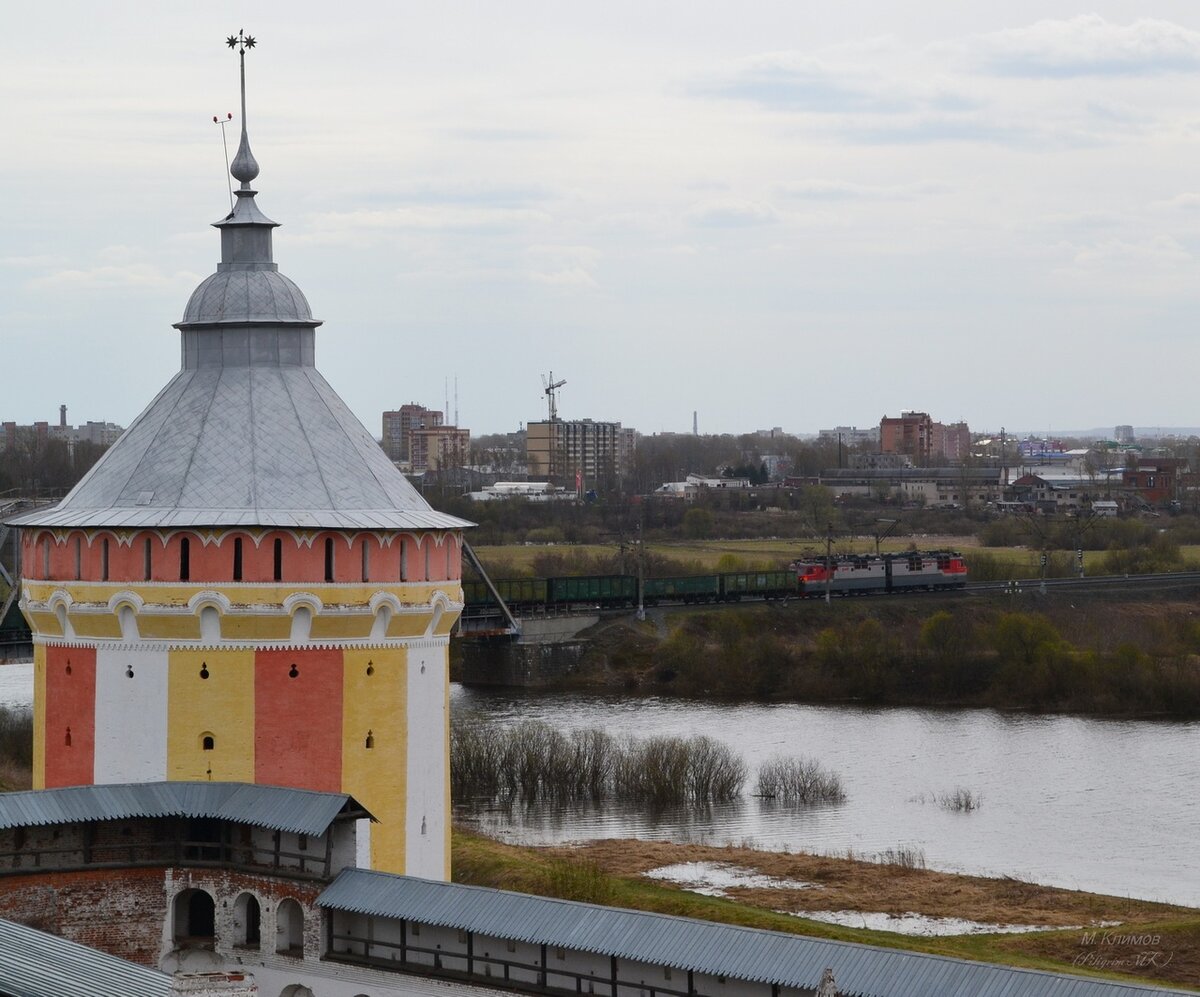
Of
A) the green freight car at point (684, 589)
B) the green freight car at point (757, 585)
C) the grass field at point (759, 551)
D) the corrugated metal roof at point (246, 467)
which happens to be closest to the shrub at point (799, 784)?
the corrugated metal roof at point (246, 467)

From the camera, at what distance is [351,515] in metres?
20.5

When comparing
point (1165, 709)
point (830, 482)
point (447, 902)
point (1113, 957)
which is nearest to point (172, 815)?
point (447, 902)

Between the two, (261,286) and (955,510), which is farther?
(955,510)

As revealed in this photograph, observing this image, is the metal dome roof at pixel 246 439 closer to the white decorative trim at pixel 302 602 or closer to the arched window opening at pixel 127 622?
the white decorative trim at pixel 302 602

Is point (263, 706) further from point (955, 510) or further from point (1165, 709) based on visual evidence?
point (955, 510)

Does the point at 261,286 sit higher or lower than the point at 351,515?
higher

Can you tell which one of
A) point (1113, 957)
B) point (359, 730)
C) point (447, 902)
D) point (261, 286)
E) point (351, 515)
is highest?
point (261, 286)

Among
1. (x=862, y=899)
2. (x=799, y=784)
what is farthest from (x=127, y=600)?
(x=799, y=784)

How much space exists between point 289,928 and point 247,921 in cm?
47

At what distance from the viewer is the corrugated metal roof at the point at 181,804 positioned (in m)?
18.7

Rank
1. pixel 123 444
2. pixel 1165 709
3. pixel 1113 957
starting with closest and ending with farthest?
1. pixel 123 444
2. pixel 1113 957
3. pixel 1165 709

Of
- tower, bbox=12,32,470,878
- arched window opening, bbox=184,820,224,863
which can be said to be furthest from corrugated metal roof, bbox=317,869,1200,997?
tower, bbox=12,32,470,878

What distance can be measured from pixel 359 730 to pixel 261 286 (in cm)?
490

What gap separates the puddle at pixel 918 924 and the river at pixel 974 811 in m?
4.44
